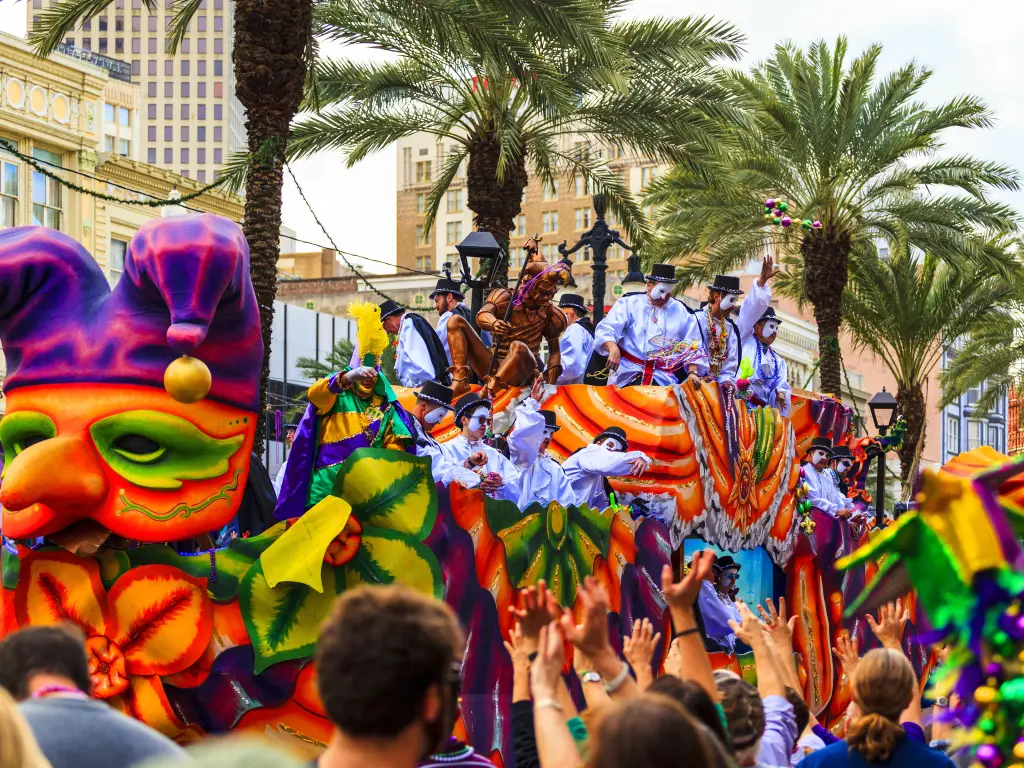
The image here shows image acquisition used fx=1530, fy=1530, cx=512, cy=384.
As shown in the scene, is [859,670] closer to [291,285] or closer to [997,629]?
[997,629]

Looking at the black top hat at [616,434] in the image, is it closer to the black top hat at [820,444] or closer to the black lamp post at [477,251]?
the black lamp post at [477,251]

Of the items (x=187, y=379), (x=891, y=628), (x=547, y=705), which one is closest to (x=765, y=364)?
(x=187, y=379)

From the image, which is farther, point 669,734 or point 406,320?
point 406,320

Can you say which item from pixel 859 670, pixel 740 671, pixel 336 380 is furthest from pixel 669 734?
pixel 740 671

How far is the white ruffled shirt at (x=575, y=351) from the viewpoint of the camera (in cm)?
1347

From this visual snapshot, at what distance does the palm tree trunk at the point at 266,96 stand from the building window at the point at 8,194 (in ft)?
53.1

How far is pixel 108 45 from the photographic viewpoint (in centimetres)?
11581

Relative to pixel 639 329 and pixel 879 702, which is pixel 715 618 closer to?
pixel 639 329

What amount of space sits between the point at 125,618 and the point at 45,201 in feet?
77.3

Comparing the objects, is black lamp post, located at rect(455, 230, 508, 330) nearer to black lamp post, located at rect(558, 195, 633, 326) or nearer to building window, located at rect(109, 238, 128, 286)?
black lamp post, located at rect(558, 195, 633, 326)

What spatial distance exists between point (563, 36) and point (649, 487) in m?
4.55

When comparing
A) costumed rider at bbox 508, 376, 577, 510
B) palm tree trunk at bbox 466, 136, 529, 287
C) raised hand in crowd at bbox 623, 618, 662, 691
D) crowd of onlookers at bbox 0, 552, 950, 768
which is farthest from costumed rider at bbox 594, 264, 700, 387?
raised hand in crowd at bbox 623, 618, 662, 691

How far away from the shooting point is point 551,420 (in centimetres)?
1222

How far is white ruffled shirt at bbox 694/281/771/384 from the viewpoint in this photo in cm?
1379
